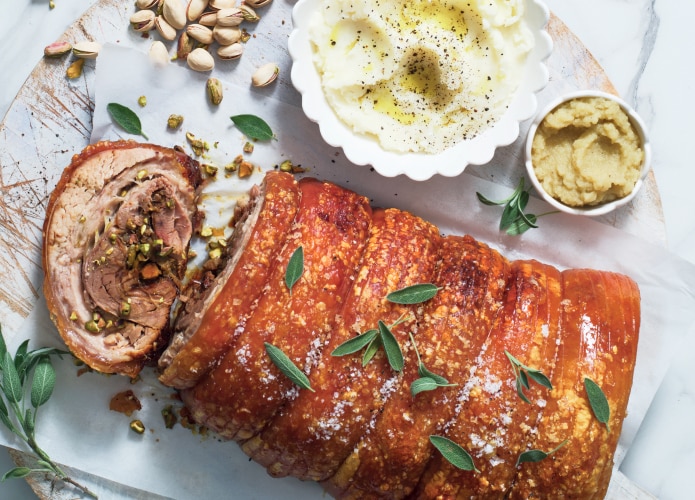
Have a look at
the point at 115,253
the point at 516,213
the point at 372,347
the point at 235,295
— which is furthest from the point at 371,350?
the point at 115,253

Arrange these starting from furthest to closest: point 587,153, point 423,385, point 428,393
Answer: point 587,153, point 428,393, point 423,385

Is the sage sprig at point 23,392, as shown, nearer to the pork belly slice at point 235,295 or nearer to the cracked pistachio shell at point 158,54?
the pork belly slice at point 235,295

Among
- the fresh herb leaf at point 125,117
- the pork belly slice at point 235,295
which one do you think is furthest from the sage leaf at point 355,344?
the fresh herb leaf at point 125,117

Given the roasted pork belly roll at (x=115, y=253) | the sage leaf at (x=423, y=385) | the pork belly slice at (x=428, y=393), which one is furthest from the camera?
the roasted pork belly roll at (x=115, y=253)

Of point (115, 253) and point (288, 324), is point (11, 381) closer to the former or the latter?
point (115, 253)

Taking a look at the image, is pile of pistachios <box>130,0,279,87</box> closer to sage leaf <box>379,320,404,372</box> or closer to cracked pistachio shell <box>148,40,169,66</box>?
cracked pistachio shell <box>148,40,169,66</box>

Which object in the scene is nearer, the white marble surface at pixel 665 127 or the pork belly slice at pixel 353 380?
the pork belly slice at pixel 353 380
